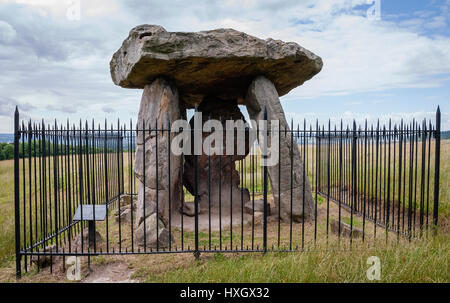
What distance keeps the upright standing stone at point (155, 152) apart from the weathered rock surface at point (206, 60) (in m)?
0.46

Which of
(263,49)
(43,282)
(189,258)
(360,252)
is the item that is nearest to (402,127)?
(360,252)

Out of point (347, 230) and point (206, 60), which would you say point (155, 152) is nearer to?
point (206, 60)

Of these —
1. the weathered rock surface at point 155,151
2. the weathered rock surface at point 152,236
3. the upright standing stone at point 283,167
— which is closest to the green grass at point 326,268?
the weathered rock surface at point 152,236

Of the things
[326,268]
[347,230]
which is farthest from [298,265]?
[347,230]

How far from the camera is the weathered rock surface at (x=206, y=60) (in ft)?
21.5

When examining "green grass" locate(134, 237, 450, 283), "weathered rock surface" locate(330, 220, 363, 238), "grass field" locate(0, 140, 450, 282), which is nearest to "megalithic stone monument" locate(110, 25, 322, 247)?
"weathered rock surface" locate(330, 220, 363, 238)

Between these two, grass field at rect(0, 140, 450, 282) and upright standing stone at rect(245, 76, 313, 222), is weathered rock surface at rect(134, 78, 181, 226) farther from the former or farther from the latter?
upright standing stone at rect(245, 76, 313, 222)

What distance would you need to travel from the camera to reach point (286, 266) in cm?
452

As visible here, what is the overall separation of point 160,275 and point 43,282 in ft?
5.78

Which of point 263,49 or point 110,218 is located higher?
point 263,49

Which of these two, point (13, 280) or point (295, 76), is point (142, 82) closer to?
point (295, 76)

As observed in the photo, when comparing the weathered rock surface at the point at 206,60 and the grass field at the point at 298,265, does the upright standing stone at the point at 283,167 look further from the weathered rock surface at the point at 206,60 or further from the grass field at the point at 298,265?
the grass field at the point at 298,265

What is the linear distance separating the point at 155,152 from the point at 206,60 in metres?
2.19

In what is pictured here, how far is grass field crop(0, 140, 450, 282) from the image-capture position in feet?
14.4
